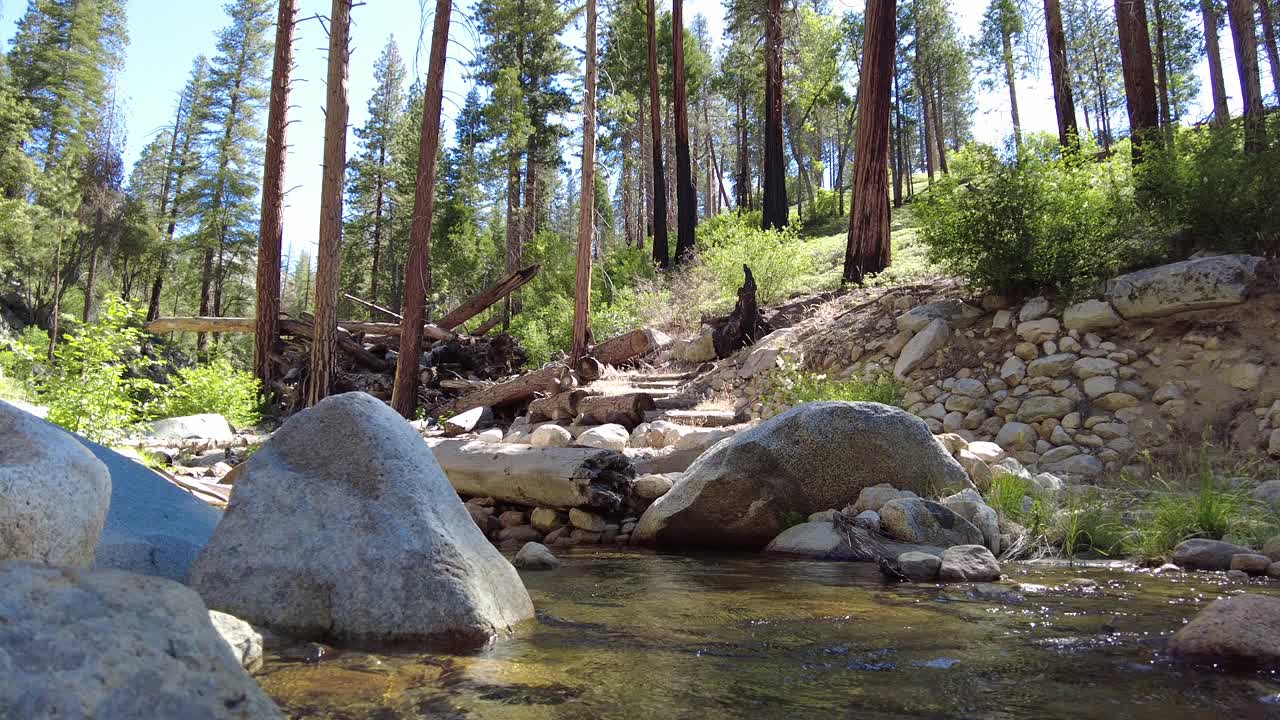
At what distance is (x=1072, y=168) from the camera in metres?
9.21

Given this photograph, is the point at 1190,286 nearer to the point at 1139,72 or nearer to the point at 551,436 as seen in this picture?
the point at 1139,72

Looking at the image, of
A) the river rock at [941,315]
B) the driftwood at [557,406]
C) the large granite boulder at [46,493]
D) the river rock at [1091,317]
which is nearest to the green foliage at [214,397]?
the driftwood at [557,406]

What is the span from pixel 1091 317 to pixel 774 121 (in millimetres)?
14691

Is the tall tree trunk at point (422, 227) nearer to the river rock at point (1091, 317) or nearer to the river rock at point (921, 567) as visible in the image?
the river rock at point (1091, 317)

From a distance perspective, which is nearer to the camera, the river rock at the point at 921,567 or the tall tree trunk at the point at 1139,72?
the river rock at the point at 921,567

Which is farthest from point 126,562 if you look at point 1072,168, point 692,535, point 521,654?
point 1072,168

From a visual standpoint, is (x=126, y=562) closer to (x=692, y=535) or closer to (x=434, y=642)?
(x=434, y=642)

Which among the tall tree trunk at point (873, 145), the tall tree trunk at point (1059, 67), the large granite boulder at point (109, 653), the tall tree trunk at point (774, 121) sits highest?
the tall tree trunk at point (774, 121)

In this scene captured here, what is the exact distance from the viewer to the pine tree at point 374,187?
3575cm

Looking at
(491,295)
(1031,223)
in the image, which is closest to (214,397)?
(491,295)

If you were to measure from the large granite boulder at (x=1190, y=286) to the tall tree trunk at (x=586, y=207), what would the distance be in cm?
852

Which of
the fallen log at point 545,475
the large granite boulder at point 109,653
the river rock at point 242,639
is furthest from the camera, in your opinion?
the fallen log at point 545,475

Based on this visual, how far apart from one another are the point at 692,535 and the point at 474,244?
2737 cm

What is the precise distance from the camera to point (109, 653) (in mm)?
1691
